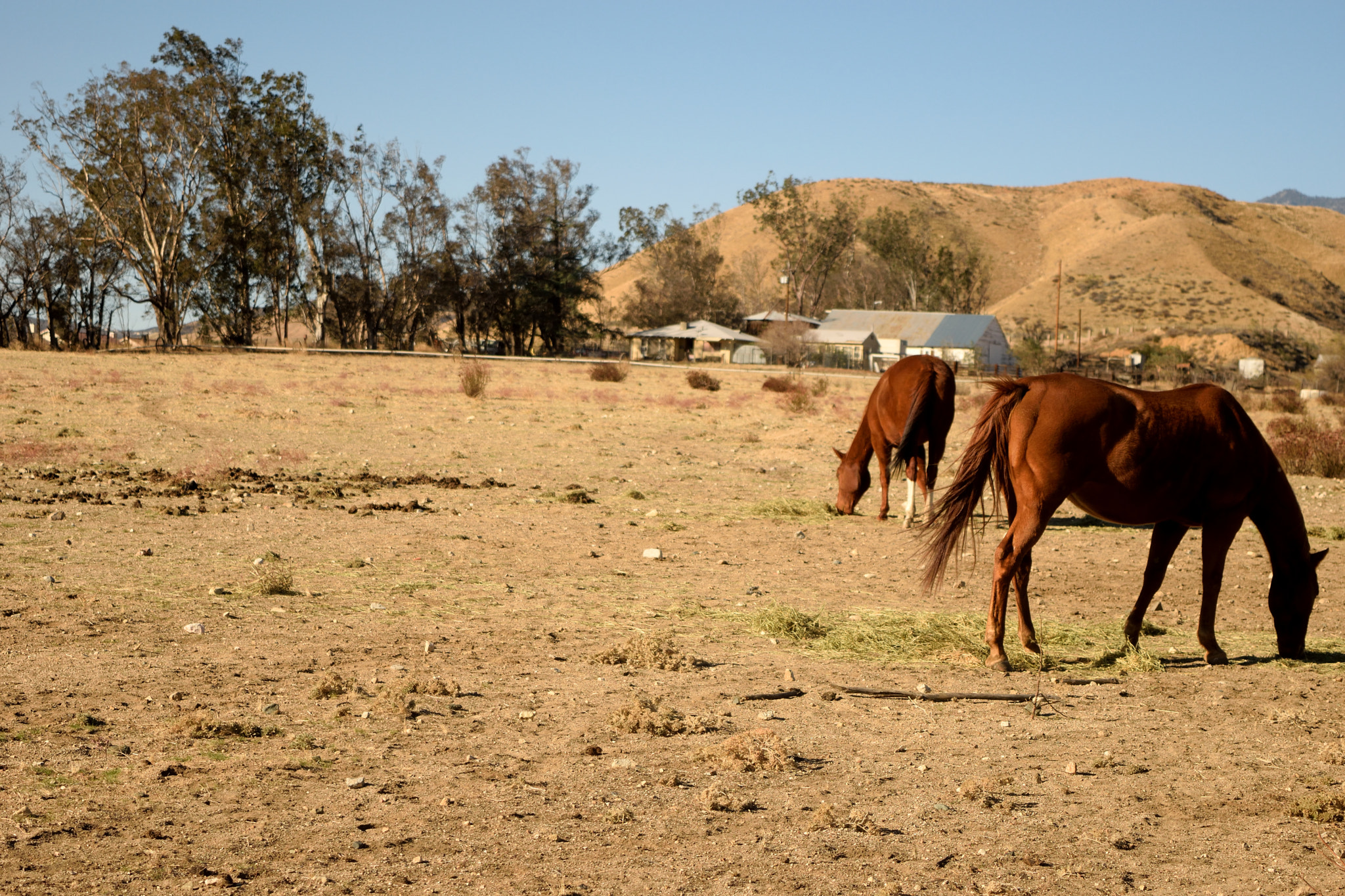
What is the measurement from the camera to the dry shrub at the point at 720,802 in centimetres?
493

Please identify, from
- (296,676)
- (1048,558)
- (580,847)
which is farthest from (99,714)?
(1048,558)

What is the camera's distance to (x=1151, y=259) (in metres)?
127

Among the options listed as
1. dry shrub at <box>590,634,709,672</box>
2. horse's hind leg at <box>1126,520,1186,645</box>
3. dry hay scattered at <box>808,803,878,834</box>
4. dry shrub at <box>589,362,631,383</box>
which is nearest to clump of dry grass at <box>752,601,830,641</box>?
dry shrub at <box>590,634,709,672</box>

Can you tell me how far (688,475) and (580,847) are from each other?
12.9m

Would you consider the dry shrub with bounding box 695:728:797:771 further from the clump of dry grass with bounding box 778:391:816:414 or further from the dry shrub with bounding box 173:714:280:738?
the clump of dry grass with bounding box 778:391:816:414

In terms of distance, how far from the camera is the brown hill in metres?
107

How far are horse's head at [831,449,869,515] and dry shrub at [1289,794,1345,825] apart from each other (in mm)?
8613

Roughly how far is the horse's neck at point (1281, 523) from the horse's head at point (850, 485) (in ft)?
19.8

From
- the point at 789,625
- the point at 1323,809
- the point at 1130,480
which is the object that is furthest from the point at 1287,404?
the point at 1323,809

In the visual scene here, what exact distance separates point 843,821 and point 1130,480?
361 centimetres

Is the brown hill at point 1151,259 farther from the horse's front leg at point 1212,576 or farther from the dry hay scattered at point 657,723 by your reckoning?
the dry hay scattered at point 657,723

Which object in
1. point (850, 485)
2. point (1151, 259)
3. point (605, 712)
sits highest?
point (1151, 259)

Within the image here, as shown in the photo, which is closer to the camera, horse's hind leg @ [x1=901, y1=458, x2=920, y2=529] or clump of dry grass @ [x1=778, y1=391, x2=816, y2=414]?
horse's hind leg @ [x1=901, y1=458, x2=920, y2=529]

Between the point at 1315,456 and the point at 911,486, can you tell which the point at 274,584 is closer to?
the point at 911,486
